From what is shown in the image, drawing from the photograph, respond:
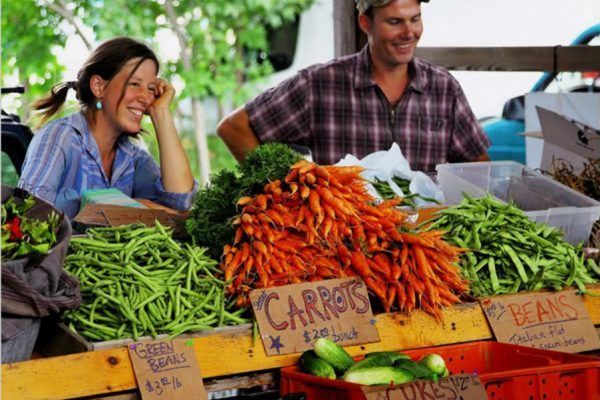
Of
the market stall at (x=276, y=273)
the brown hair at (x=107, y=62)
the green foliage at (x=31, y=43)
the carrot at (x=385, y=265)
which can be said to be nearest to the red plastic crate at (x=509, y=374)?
the market stall at (x=276, y=273)

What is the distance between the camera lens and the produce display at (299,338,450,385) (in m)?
3.11

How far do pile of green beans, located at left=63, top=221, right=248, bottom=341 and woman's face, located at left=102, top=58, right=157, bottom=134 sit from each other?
1.21 meters

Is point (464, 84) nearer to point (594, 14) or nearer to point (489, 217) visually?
point (594, 14)

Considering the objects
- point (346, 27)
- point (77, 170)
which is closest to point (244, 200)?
point (77, 170)

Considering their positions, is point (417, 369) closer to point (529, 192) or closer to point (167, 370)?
point (167, 370)

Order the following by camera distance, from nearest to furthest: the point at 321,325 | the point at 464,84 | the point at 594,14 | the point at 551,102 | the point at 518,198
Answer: the point at 321,325
the point at 518,198
the point at 551,102
the point at 594,14
the point at 464,84

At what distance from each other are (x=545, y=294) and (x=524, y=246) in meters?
0.23

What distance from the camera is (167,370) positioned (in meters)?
3.12

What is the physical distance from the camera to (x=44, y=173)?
176 inches

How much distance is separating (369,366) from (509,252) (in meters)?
0.97

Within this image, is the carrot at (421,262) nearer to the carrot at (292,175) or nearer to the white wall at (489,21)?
the carrot at (292,175)

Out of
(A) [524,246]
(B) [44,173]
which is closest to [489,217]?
(A) [524,246]

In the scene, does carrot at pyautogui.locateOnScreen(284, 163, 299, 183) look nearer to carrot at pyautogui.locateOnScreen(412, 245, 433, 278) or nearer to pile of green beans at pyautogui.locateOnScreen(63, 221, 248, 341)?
pile of green beans at pyautogui.locateOnScreen(63, 221, 248, 341)

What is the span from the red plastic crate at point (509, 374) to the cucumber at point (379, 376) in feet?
0.27
